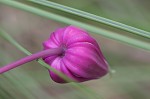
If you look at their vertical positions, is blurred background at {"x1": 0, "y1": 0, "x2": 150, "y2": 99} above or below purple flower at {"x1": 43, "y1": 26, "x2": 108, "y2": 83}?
below

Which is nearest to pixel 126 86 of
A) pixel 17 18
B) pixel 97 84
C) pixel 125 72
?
pixel 125 72

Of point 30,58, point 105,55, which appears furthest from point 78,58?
point 105,55

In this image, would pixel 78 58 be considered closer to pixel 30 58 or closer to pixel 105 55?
pixel 30 58

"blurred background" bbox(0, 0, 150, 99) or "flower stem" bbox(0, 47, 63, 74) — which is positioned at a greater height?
"flower stem" bbox(0, 47, 63, 74)

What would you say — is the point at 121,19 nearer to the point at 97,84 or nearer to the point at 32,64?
the point at 97,84

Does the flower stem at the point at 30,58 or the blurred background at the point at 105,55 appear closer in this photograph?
the flower stem at the point at 30,58

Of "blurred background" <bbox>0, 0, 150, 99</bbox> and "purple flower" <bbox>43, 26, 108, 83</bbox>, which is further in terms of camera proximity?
"blurred background" <bbox>0, 0, 150, 99</bbox>
